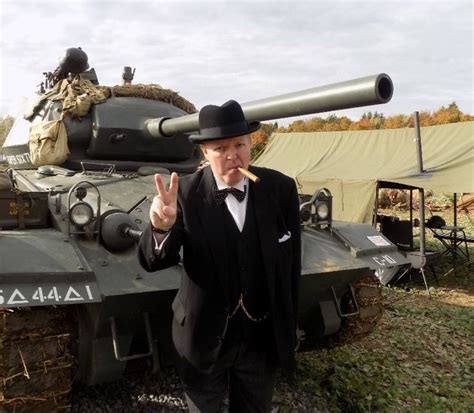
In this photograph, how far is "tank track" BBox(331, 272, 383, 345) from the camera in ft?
14.9

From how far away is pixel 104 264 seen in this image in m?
3.36

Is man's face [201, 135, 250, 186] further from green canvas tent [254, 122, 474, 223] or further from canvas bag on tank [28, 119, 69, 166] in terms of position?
green canvas tent [254, 122, 474, 223]

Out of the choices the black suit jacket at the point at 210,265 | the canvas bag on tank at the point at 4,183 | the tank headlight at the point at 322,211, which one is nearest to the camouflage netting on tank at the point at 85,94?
the canvas bag on tank at the point at 4,183

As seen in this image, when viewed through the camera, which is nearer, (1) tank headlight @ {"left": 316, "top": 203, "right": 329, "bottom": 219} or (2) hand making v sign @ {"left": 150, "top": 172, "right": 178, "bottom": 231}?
(2) hand making v sign @ {"left": 150, "top": 172, "right": 178, "bottom": 231}

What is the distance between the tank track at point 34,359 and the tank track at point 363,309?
2479mm

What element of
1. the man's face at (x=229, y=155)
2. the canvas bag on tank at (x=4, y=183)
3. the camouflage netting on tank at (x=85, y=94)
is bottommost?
the canvas bag on tank at (x=4, y=183)

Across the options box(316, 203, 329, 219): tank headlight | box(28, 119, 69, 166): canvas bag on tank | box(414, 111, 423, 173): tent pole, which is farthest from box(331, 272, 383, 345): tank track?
box(414, 111, 423, 173): tent pole

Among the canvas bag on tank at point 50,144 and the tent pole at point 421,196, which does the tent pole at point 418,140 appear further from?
the canvas bag on tank at point 50,144

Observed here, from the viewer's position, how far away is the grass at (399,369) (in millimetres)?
4500

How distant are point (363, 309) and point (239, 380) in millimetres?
2161

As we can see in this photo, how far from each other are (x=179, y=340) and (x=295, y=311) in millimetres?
620

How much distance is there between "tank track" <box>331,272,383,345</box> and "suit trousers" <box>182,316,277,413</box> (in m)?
1.96

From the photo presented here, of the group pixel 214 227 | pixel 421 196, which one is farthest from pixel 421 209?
pixel 214 227

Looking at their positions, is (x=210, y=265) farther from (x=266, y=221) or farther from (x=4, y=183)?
(x=4, y=183)
